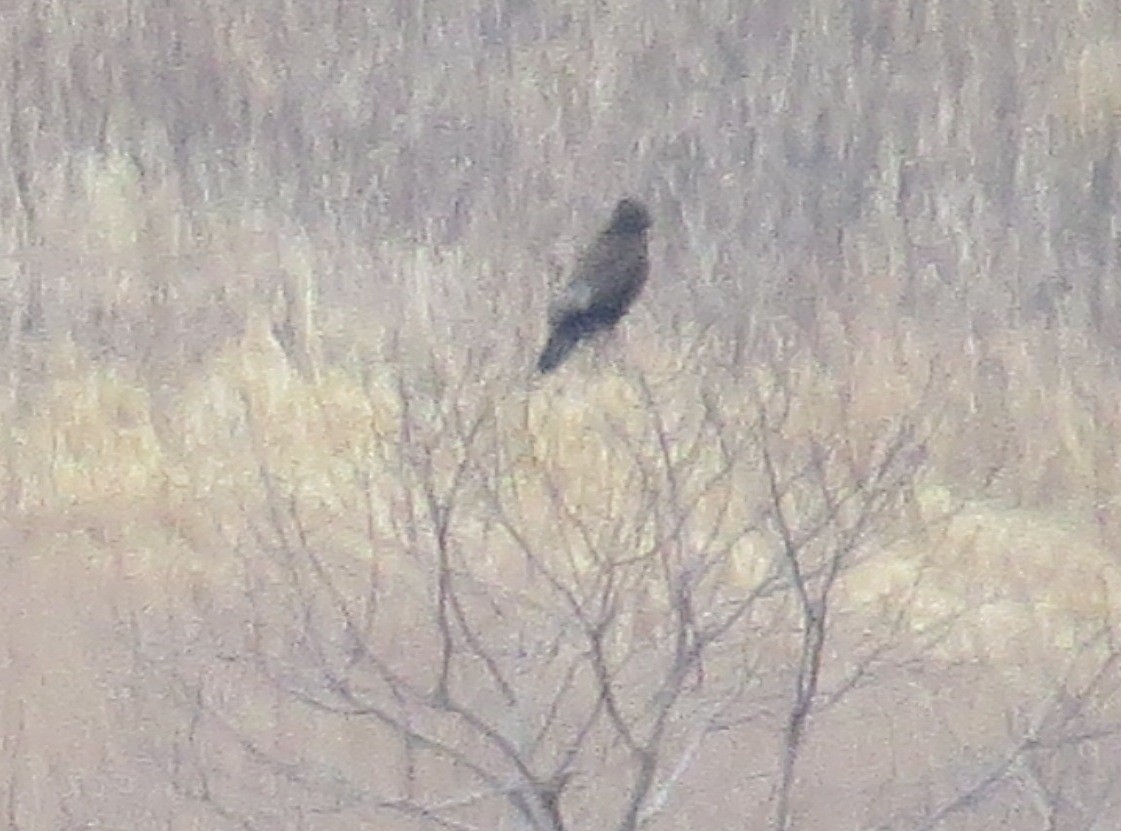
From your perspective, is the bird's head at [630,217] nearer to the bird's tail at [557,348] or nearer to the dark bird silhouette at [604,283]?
the dark bird silhouette at [604,283]

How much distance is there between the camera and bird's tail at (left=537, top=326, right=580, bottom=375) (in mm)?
7133

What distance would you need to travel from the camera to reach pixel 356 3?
10.0m

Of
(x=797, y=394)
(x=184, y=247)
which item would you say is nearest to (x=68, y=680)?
(x=184, y=247)

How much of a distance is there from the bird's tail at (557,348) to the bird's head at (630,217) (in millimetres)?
1113

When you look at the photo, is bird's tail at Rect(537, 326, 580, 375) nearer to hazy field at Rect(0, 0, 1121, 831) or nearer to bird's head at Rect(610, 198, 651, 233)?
hazy field at Rect(0, 0, 1121, 831)

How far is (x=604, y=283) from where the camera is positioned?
349 inches

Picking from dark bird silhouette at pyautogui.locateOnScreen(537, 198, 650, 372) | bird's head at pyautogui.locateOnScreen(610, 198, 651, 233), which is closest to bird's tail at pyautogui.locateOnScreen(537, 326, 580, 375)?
dark bird silhouette at pyautogui.locateOnScreen(537, 198, 650, 372)

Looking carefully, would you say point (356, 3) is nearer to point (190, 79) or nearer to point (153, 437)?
point (190, 79)

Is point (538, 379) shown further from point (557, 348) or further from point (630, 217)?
point (630, 217)

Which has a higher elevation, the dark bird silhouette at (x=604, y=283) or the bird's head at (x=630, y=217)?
the bird's head at (x=630, y=217)

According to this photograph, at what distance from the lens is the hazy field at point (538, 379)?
20.5 feet

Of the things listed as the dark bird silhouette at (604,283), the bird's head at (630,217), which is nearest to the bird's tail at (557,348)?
the dark bird silhouette at (604,283)

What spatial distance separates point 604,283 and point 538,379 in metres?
2.33

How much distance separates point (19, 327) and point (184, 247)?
703 millimetres
